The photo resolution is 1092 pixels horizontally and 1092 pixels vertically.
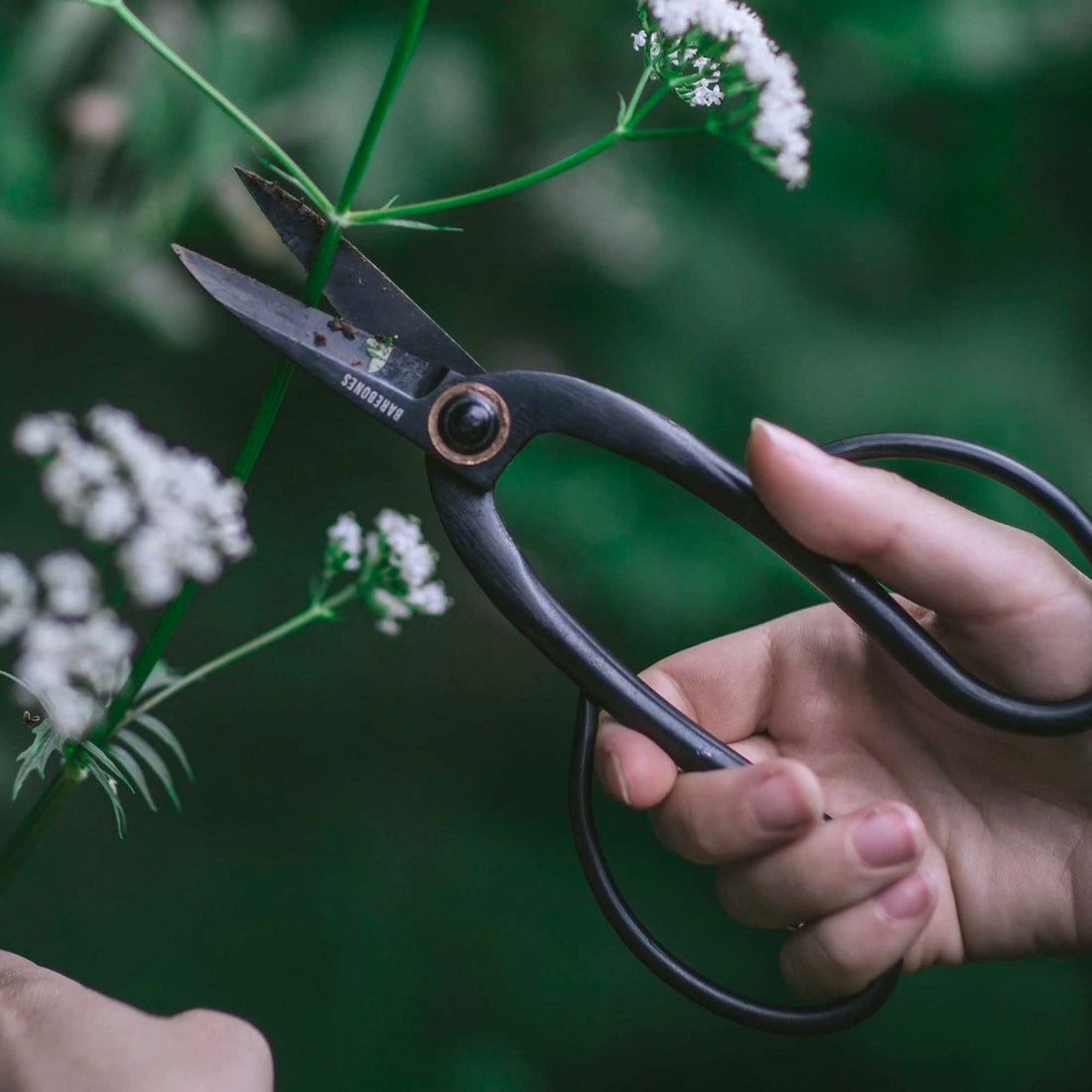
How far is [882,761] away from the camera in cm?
56

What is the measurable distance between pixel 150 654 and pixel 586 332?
0.41 meters

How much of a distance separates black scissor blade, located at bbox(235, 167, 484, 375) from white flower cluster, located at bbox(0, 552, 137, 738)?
148 mm

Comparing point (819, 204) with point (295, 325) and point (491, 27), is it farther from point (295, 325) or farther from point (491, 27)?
point (295, 325)

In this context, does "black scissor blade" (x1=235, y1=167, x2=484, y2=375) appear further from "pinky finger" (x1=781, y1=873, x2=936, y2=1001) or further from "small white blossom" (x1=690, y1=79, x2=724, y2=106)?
"pinky finger" (x1=781, y1=873, x2=936, y2=1001)

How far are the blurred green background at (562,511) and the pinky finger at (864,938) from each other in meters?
0.23

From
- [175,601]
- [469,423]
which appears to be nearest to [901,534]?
[469,423]

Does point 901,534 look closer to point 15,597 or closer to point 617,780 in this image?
point 617,780

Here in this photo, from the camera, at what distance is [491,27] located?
0.64m

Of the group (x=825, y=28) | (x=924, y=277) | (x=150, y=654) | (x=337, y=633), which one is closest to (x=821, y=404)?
(x=924, y=277)

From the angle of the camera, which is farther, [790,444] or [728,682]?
[728,682]

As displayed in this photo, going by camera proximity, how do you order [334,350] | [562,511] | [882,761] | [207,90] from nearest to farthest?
A: [207,90] < [334,350] < [882,761] < [562,511]

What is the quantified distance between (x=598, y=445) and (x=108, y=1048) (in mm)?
269

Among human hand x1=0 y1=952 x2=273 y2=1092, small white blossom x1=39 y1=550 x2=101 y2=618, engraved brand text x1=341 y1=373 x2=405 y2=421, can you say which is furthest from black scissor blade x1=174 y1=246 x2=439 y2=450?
human hand x1=0 y1=952 x2=273 y2=1092

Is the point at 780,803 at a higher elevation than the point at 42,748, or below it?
higher
